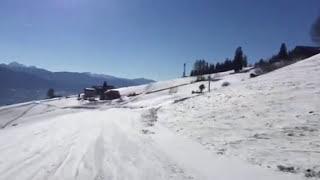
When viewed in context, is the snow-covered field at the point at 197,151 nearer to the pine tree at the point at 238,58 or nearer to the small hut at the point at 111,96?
the small hut at the point at 111,96

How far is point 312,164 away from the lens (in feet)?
35.3

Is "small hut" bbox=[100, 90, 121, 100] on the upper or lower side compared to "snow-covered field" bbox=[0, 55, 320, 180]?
upper

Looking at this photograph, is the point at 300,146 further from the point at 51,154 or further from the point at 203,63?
the point at 203,63

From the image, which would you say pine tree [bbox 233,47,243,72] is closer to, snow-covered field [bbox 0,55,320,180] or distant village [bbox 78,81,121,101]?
distant village [bbox 78,81,121,101]

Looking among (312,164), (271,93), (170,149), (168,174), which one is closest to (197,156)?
(170,149)

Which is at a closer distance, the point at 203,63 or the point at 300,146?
the point at 300,146

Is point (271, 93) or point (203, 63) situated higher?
point (203, 63)

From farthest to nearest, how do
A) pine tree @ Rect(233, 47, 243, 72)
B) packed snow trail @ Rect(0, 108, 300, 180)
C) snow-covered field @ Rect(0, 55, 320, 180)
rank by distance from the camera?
1. pine tree @ Rect(233, 47, 243, 72)
2. snow-covered field @ Rect(0, 55, 320, 180)
3. packed snow trail @ Rect(0, 108, 300, 180)

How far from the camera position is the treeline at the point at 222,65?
124 m

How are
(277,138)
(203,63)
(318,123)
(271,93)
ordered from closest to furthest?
(277,138) → (318,123) → (271,93) → (203,63)

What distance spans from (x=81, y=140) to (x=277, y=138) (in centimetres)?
779

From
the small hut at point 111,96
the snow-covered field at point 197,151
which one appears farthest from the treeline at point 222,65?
the snow-covered field at point 197,151

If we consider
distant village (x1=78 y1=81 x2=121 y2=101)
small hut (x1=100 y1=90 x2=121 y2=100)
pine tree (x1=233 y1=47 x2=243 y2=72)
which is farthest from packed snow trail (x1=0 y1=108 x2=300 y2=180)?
pine tree (x1=233 y1=47 x2=243 y2=72)

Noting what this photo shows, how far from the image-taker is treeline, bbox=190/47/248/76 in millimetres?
124500
